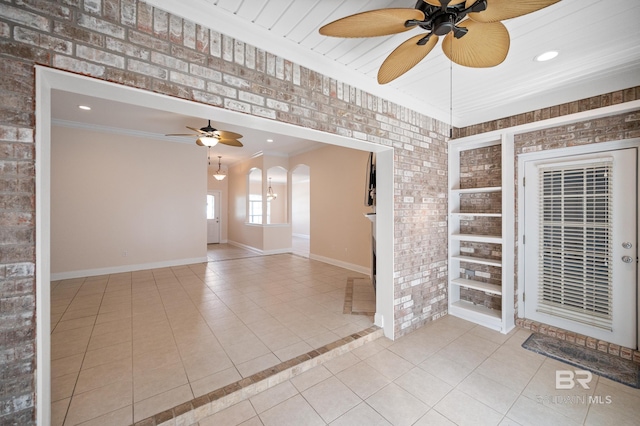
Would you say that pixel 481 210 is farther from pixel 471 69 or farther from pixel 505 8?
pixel 505 8

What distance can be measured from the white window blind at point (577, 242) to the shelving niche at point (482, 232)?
0.37 meters

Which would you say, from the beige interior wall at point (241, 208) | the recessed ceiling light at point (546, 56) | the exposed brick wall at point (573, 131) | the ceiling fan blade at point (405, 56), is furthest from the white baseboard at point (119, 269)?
the recessed ceiling light at point (546, 56)

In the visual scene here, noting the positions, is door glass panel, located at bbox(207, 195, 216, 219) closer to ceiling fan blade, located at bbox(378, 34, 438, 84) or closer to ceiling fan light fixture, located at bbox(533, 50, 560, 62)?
ceiling fan blade, located at bbox(378, 34, 438, 84)

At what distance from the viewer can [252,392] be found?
210 centimetres

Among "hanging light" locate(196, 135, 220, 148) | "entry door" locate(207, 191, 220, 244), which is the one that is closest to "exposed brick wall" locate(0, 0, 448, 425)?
"hanging light" locate(196, 135, 220, 148)

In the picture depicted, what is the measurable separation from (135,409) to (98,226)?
16.4 feet

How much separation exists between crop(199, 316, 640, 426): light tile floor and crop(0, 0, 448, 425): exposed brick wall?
134 cm

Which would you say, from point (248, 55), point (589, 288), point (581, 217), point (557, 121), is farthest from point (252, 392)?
point (557, 121)

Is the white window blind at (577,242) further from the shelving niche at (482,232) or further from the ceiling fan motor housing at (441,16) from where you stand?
the ceiling fan motor housing at (441,16)

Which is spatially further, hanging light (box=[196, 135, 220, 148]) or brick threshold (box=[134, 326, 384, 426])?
hanging light (box=[196, 135, 220, 148])

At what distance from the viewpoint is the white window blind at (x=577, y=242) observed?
9.01ft

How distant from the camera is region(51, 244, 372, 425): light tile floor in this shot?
201cm

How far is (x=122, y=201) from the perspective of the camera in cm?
566

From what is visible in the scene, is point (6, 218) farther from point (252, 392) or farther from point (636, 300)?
point (636, 300)
